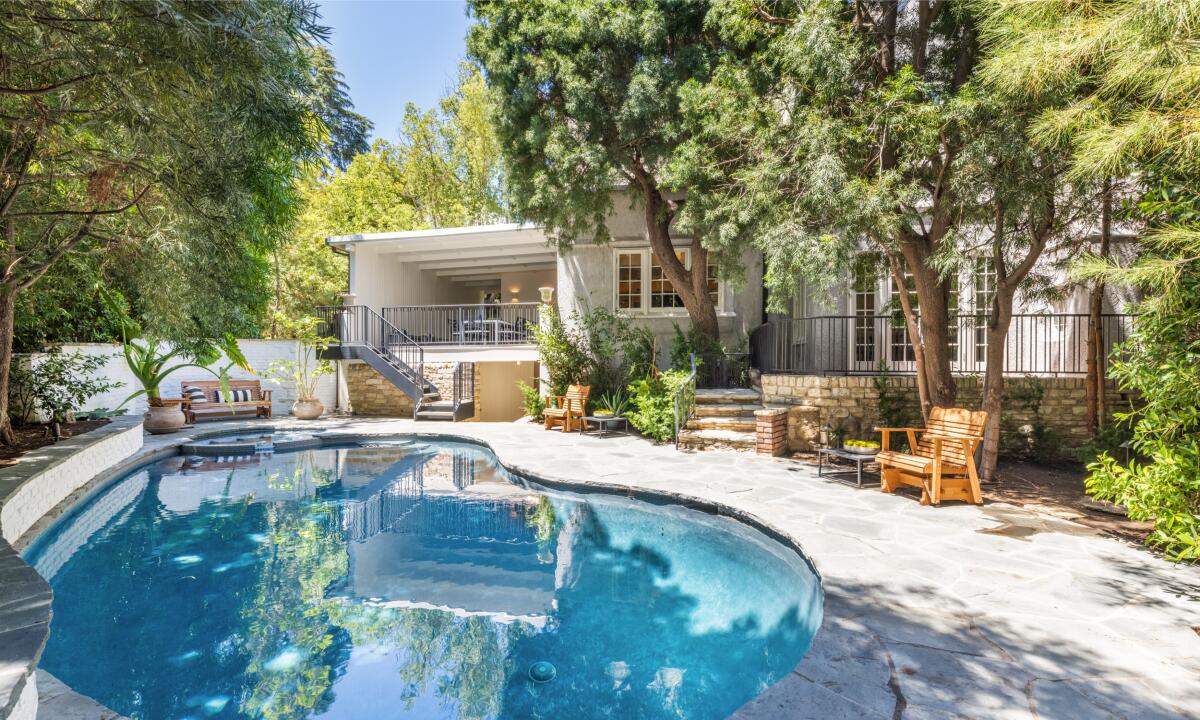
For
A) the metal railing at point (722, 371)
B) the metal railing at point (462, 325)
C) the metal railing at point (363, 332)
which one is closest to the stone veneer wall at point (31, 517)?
the metal railing at point (363, 332)

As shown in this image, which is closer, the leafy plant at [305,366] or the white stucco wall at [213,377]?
the white stucco wall at [213,377]

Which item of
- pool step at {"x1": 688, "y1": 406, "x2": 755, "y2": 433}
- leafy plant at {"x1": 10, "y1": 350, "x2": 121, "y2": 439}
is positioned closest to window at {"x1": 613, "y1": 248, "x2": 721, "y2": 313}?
pool step at {"x1": 688, "y1": 406, "x2": 755, "y2": 433}

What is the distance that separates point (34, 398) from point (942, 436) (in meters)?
12.2

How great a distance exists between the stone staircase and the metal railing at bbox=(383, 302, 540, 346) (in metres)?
5.29

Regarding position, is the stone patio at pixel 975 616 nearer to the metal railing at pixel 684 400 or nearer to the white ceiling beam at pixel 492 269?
the metal railing at pixel 684 400

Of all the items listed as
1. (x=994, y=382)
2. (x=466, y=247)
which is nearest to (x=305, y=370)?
(x=466, y=247)

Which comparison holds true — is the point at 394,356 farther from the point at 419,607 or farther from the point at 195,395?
the point at 419,607

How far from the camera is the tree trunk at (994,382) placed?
6520mm

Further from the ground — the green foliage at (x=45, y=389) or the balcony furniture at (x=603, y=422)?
the green foliage at (x=45, y=389)

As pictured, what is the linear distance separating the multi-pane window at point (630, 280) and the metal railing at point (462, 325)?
2.59 meters

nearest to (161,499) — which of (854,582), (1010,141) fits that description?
(854,582)

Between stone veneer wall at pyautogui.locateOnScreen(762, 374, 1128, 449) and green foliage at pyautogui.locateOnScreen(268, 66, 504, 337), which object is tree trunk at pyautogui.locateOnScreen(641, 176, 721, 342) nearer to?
stone veneer wall at pyautogui.locateOnScreen(762, 374, 1128, 449)

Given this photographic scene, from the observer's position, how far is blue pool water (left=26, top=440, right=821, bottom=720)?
10.9ft

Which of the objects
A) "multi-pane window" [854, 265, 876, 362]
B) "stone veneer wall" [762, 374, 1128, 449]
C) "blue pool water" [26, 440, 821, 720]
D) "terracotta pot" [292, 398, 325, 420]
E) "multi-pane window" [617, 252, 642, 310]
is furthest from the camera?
"terracotta pot" [292, 398, 325, 420]
